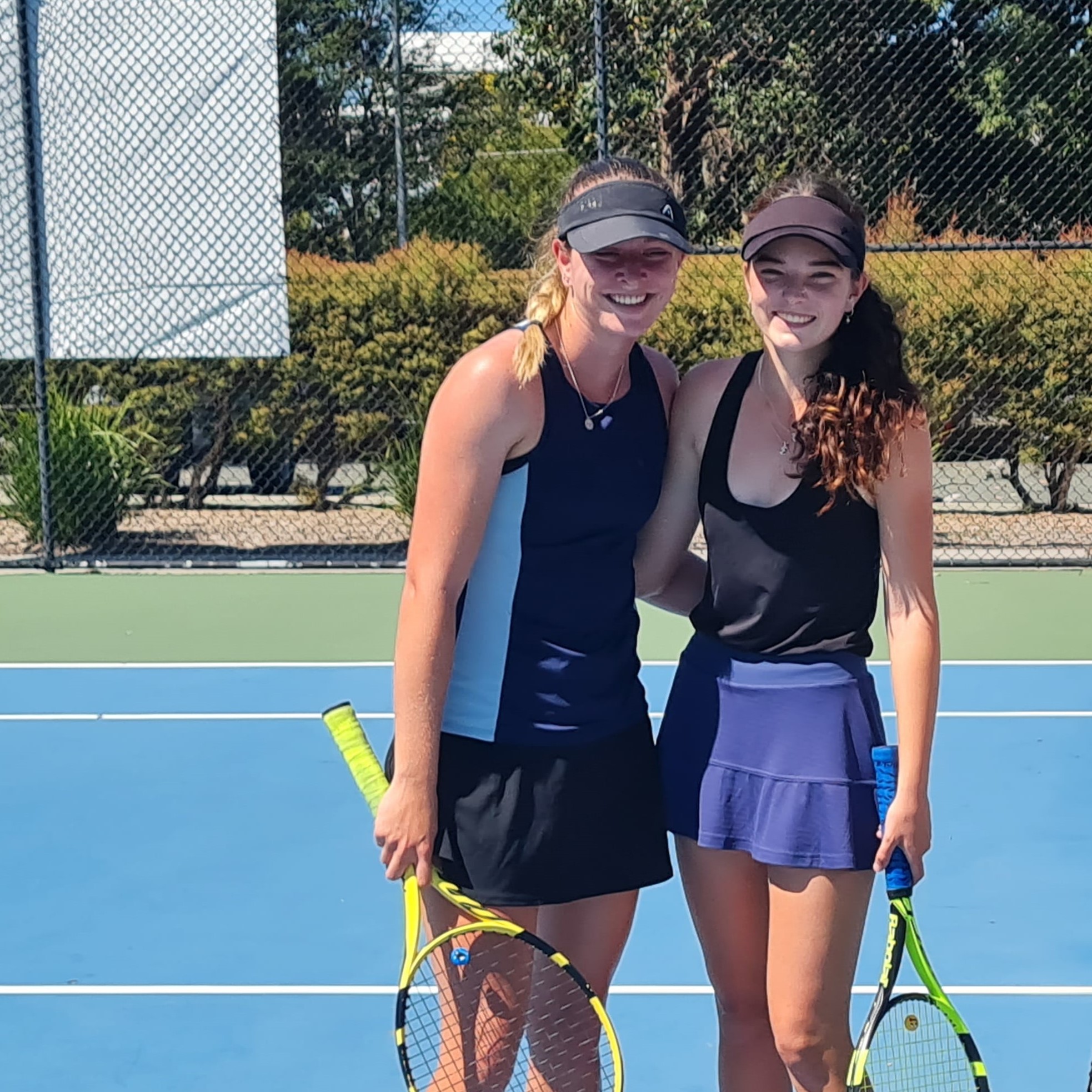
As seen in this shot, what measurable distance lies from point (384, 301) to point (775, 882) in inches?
323

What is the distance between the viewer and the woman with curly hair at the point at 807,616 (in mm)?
2482

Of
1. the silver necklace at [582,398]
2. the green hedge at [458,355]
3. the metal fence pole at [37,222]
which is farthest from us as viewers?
the green hedge at [458,355]

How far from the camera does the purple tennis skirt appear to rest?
2500 mm

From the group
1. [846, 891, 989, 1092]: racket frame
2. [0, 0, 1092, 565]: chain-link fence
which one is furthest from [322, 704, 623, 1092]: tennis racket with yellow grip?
[0, 0, 1092, 565]: chain-link fence

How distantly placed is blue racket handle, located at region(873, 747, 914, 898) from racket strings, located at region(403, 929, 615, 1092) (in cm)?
52

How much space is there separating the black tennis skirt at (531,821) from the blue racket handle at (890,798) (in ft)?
1.34

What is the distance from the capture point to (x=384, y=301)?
33.9 feet

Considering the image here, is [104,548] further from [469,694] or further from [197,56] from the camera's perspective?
[469,694]

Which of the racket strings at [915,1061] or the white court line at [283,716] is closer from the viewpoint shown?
the racket strings at [915,1061]

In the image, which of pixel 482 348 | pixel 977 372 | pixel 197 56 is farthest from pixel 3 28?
pixel 482 348

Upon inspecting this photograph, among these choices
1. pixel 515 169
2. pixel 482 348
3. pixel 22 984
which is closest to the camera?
pixel 482 348

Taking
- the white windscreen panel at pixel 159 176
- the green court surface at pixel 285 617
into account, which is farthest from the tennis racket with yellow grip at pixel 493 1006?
the white windscreen panel at pixel 159 176

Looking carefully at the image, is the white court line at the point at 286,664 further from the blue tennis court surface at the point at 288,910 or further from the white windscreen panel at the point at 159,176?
the white windscreen panel at the point at 159,176

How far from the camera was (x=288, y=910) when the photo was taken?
4391 millimetres
